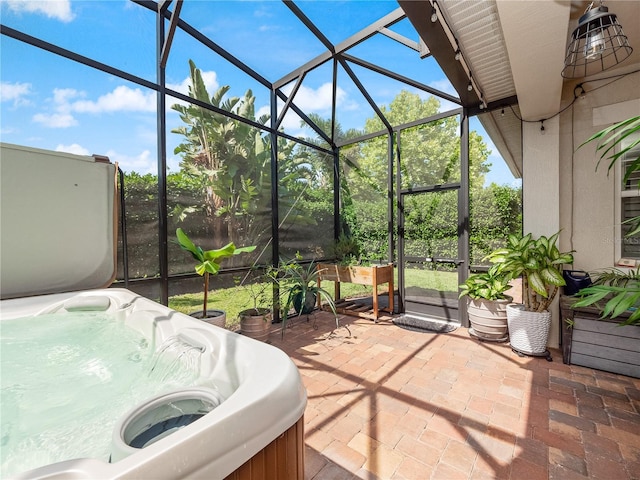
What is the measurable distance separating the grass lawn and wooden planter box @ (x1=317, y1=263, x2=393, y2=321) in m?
0.39

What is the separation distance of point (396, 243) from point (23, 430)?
409cm

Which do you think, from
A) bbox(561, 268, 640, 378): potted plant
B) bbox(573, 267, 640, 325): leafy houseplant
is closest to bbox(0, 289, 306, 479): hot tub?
bbox(573, 267, 640, 325): leafy houseplant

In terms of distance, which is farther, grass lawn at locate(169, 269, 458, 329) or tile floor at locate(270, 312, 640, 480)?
grass lawn at locate(169, 269, 458, 329)

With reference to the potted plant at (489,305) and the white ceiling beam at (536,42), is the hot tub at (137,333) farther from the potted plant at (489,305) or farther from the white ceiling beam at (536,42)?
the potted plant at (489,305)

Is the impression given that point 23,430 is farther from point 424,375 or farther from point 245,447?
point 424,375

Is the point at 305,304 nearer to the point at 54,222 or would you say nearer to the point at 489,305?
the point at 489,305

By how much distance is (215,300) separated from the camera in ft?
11.1

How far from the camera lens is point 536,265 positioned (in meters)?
Result: 2.66

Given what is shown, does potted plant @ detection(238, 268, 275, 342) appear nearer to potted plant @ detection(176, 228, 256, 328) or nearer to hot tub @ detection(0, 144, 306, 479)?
potted plant @ detection(176, 228, 256, 328)

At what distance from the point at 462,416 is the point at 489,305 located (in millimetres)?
1632

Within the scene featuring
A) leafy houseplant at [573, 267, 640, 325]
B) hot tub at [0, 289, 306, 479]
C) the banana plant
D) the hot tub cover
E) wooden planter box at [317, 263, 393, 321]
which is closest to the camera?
hot tub at [0, 289, 306, 479]

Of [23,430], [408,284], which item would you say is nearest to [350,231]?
[408,284]

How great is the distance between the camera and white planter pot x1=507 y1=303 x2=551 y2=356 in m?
2.73

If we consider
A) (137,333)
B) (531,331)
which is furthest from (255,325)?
(531,331)
